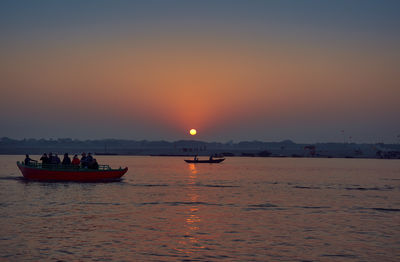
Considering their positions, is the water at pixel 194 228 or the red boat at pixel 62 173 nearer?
the water at pixel 194 228

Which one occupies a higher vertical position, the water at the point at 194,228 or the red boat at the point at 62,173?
the red boat at the point at 62,173

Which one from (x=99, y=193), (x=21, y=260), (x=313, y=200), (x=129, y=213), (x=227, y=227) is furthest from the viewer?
(x=99, y=193)

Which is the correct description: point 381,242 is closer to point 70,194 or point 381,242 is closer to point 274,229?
point 274,229

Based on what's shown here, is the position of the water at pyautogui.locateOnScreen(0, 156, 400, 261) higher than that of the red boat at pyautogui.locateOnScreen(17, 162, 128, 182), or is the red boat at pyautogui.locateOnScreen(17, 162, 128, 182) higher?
the red boat at pyautogui.locateOnScreen(17, 162, 128, 182)

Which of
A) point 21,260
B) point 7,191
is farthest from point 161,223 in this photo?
point 7,191

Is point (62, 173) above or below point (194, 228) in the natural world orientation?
above

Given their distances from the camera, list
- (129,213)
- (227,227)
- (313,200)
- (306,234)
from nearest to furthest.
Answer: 1. (306,234)
2. (227,227)
3. (129,213)
4. (313,200)

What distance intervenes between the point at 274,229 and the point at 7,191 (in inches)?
1274

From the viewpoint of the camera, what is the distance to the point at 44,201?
40.2 m

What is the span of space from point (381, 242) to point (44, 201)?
27395 millimetres

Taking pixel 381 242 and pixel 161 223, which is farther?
pixel 161 223

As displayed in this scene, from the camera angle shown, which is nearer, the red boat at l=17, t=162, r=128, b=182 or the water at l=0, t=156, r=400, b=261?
the water at l=0, t=156, r=400, b=261

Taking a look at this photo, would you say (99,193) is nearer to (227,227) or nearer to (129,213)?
(129,213)

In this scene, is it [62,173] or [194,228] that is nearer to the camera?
[194,228]
